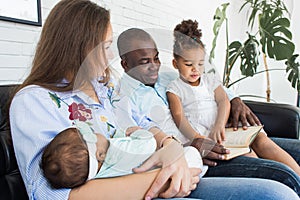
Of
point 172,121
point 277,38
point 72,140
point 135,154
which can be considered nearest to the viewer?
point 72,140

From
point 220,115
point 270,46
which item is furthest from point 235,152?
point 270,46

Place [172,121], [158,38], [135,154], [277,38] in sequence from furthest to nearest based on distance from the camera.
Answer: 1. [277,38]
2. [172,121]
3. [158,38]
4. [135,154]

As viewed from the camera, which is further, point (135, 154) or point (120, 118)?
point (120, 118)

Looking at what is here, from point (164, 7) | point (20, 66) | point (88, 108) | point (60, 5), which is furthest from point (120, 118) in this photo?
point (164, 7)

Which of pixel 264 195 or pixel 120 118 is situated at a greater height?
pixel 120 118

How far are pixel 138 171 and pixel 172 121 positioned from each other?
1.00ft

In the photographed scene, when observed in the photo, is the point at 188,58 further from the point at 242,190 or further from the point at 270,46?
the point at 270,46

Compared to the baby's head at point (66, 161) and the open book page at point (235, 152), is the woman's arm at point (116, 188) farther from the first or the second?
the open book page at point (235, 152)

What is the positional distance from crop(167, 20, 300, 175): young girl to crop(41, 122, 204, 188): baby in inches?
8.9

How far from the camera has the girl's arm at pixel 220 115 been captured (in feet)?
3.96

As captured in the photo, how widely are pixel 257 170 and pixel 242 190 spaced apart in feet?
0.92

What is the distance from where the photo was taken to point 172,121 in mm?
1089

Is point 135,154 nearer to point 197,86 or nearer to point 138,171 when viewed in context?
point 138,171

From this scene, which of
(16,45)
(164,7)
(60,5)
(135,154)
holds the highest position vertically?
(164,7)
